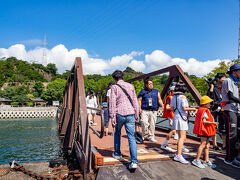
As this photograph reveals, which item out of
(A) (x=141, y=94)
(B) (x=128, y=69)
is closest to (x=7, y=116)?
(A) (x=141, y=94)

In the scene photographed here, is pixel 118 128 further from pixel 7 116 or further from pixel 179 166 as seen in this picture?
pixel 7 116

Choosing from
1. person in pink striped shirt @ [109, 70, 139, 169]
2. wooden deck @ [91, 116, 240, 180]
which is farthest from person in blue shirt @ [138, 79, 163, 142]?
person in pink striped shirt @ [109, 70, 139, 169]

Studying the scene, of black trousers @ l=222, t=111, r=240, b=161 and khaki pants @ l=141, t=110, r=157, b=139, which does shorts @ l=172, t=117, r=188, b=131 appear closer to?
black trousers @ l=222, t=111, r=240, b=161

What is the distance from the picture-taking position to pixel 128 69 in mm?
171750

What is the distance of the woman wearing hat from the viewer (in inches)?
138

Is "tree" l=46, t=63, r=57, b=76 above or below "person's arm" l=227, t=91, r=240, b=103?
above

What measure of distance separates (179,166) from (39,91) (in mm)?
87041

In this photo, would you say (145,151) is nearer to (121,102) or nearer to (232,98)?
(121,102)

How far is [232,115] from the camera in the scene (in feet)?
11.8

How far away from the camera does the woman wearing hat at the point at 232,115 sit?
3.51m

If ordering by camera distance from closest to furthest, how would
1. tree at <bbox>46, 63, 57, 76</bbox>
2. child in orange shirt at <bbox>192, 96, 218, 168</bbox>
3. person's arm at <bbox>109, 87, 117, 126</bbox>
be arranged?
person's arm at <bbox>109, 87, 117, 126</bbox>
child in orange shirt at <bbox>192, 96, 218, 168</bbox>
tree at <bbox>46, 63, 57, 76</bbox>

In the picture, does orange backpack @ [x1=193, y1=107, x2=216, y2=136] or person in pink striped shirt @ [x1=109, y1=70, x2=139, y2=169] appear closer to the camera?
person in pink striped shirt @ [x1=109, y1=70, x2=139, y2=169]

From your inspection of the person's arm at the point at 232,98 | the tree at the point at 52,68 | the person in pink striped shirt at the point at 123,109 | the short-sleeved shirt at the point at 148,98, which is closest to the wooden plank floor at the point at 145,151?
the person in pink striped shirt at the point at 123,109

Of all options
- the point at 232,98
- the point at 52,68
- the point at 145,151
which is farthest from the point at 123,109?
the point at 52,68
